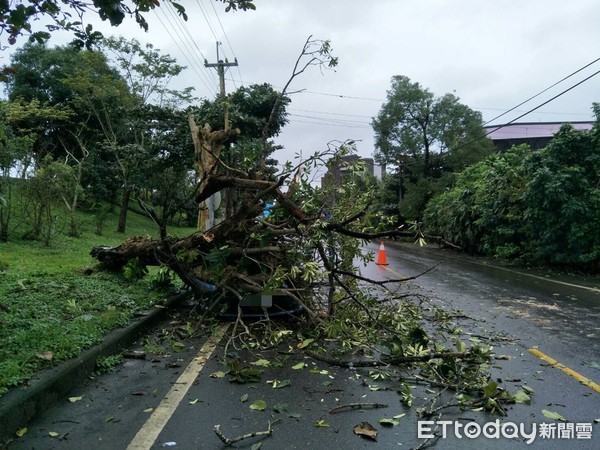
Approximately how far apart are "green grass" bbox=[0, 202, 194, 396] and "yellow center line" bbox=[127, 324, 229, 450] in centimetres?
99

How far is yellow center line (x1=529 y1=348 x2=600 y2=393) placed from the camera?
4336 mm

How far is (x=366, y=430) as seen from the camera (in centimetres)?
339

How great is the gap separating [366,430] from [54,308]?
164 inches

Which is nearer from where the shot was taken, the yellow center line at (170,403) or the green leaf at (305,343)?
the yellow center line at (170,403)

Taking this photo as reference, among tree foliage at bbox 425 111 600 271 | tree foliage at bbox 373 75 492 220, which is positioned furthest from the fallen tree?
tree foliage at bbox 373 75 492 220

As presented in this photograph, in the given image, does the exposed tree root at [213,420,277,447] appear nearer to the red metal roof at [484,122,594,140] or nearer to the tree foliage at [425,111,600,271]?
the tree foliage at [425,111,600,271]

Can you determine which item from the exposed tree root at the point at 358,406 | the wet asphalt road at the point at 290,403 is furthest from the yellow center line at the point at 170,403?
the exposed tree root at the point at 358,406

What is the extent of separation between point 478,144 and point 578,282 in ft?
76.8

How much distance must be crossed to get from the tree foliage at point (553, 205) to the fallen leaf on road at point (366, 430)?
11.7 m

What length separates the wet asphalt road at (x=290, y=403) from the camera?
326 centimetres

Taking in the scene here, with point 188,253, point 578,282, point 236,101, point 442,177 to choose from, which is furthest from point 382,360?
point 442,177

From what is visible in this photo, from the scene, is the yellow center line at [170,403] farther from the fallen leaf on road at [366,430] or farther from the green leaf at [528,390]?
the green leaf at [528,390]

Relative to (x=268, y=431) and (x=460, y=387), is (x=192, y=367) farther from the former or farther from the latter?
(x=460, y=387)

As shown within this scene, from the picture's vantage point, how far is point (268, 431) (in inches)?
133
